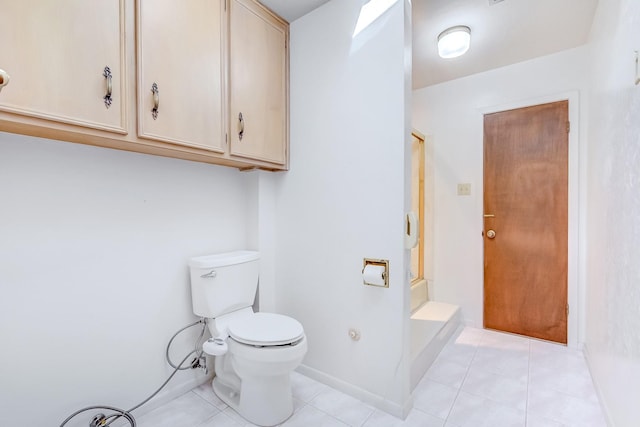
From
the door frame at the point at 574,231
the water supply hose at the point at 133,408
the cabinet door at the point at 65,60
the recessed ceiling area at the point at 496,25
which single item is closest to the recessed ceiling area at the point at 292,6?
the recessed ceiling area at the point at 496,25

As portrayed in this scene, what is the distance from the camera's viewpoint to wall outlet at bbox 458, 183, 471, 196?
2670mm

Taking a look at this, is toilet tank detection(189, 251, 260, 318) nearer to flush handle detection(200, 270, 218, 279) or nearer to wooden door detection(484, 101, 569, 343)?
flush handle detection(200, 270, 218, 279)

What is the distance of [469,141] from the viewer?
2670 millimetres

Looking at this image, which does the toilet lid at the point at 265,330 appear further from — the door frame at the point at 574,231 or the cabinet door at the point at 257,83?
the door frame at the point at 574,231

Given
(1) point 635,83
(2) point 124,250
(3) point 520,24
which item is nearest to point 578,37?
(3) point 520,24

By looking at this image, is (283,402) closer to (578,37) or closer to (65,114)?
(65,114)

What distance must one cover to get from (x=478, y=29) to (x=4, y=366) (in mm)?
3066

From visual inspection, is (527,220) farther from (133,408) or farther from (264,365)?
(133,408)

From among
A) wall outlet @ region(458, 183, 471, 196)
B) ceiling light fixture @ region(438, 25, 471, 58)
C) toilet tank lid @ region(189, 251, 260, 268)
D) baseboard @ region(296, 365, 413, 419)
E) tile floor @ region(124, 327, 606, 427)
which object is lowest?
tile floor @ region(124, 327, 606, 427)

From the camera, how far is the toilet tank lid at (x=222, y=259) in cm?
160

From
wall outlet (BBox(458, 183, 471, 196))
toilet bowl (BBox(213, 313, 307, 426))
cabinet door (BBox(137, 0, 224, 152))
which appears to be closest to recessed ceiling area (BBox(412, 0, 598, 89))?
wall outlet (BBox(458, 183, 471, 196))

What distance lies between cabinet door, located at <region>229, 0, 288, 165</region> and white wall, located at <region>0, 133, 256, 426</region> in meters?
0.37

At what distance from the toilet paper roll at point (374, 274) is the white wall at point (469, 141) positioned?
156cm

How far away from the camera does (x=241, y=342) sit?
4.60ft
